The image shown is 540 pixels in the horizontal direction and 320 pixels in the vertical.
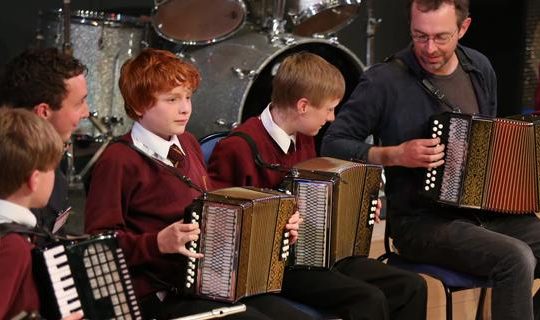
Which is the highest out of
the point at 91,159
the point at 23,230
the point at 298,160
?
the point at 23,230

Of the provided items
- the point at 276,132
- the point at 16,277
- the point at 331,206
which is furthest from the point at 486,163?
the point at 16,277

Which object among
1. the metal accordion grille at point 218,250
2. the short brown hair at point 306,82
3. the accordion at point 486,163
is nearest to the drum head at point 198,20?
the short brown hair at point 306,82

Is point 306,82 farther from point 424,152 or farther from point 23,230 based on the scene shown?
point 23,230

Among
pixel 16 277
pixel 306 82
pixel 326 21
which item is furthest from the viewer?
pixel 326 21

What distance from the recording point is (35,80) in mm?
2771

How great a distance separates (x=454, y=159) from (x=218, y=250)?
105cm

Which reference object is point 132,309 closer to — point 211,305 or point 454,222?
point 211,305

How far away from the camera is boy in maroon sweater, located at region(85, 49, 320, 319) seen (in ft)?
9.04

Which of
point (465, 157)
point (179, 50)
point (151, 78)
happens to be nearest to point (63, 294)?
point (151, 78)

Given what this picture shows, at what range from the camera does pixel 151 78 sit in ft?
9.52

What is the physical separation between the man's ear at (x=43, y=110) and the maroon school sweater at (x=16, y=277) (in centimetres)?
54

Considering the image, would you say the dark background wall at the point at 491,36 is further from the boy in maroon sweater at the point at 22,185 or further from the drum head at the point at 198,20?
the boy in maroon sweater at the point at 22,185

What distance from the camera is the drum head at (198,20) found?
17.1ft

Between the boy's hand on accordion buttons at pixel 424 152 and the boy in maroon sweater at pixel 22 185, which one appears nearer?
the boy in maroon sweater at pixel 22 185
